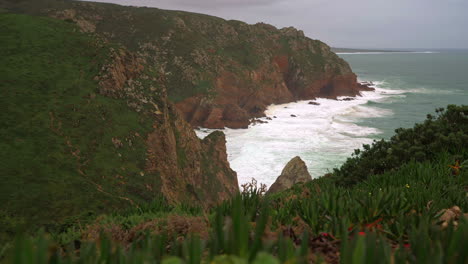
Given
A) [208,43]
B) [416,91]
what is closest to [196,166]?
[208,43]

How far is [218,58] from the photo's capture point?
6538cm

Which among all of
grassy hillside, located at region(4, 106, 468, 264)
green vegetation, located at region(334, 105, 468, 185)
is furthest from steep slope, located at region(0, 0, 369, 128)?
grassy hillside, located at region(4, 106, 468, 264)

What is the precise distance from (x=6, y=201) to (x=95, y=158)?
5.37 m

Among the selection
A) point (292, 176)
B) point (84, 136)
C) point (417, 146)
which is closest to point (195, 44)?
point (292, 176)

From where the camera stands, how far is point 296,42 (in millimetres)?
82938

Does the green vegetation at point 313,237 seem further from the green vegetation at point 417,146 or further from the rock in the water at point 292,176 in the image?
the rock in the water at point 292,176

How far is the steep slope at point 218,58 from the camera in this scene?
5378 centimetres

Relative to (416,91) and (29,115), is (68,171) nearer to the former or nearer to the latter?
(29,115)

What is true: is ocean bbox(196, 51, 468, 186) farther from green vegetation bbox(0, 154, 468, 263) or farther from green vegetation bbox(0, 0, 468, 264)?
green vegetation bbox(0, 154, 468, 263)

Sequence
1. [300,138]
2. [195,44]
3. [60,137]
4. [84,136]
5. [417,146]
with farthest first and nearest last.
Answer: [195,44] → [300,138] → [84,136] → [60,137] → [417,146]

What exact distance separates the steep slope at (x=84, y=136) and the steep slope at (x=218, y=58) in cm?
2269

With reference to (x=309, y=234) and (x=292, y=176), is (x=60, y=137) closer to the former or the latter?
(x=292, y=176)

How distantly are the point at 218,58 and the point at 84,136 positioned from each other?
156 feet

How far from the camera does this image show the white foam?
3644 cm
